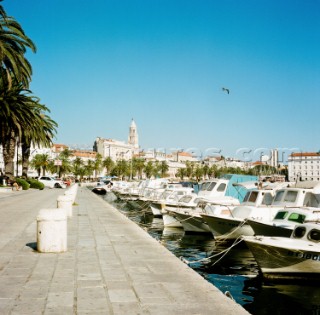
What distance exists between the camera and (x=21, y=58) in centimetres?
3425

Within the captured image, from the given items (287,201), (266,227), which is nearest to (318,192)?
(287,201)

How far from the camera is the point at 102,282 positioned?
298 inches

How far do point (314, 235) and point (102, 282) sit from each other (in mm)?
7977

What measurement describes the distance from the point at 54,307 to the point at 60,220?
403 cm

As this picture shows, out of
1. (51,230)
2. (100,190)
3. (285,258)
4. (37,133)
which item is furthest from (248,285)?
(100,190)

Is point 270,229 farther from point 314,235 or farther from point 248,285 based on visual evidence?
point 248,285

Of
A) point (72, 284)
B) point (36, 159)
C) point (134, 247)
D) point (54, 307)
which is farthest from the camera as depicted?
point (36, 159)

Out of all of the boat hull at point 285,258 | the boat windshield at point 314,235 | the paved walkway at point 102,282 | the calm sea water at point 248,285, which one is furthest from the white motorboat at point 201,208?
the paved walkway at point 102,282

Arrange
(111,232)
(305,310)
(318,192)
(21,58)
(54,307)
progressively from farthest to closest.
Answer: (21,58)
(318,192)
(111,232)
(305,310)
(54,307)

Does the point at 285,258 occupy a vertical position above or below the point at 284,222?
below

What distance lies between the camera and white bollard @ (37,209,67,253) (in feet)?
32.2

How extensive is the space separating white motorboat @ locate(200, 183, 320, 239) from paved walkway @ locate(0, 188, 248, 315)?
8763 mm

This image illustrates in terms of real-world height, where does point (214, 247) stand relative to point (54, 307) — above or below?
below

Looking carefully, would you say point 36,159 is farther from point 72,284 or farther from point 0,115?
point 72,284
